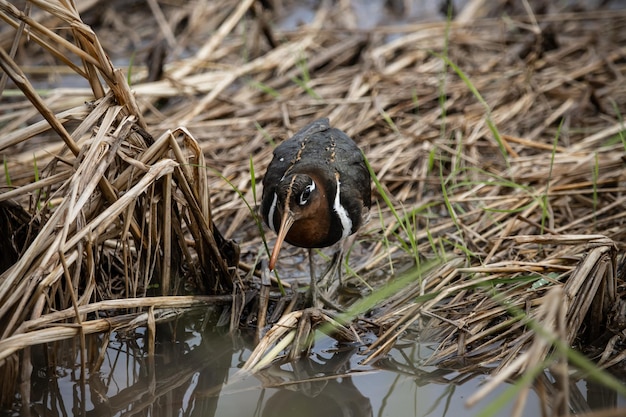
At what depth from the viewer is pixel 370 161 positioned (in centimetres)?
551

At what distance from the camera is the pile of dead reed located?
3.29m

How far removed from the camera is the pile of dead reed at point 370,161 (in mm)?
3291

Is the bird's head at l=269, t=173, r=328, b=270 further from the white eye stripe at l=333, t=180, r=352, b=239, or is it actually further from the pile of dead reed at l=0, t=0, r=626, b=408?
the pile of dead reed at l=0, t=0, r=626, b=408

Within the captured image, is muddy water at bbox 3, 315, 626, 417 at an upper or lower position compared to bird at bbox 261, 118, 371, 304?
lower

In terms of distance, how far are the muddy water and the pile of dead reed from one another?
0.17m

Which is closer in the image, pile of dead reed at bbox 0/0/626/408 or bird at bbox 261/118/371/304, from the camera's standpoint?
pile of dead reed at bbox 0/0/626/408

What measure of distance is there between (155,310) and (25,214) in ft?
2.50

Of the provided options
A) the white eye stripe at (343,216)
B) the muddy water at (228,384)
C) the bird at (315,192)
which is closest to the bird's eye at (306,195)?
the bird at (315,192)

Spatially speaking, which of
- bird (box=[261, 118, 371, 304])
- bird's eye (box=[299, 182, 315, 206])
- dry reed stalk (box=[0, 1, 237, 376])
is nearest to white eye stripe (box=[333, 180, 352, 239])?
bird (box=[261, 118, 371, 304])

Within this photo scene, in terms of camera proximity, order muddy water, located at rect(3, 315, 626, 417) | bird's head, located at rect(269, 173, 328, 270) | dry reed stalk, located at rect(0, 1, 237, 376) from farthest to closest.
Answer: bird's head, located at rect(269, 173, 328, 270)
muddy water, located at rect(3, 315, 626, 417)
dry reed stalk, located at rect(0, 1, 237, 376)

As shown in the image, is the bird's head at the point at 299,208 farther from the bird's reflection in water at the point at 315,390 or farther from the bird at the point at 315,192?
the bird's reflection in water at the point at 315,390

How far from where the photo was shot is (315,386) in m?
3.41

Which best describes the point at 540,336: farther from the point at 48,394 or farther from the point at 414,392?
the point at 48,394

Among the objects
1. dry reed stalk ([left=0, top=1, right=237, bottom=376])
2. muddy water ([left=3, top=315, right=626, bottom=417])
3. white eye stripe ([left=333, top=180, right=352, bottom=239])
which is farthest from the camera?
white eye stripe ([left=333, top=180, right=352, bottom=239])
